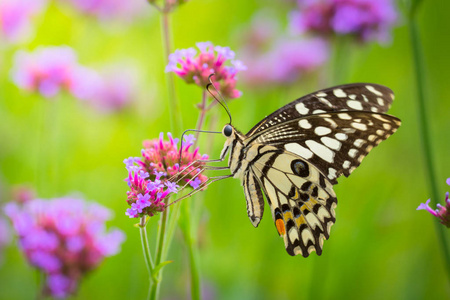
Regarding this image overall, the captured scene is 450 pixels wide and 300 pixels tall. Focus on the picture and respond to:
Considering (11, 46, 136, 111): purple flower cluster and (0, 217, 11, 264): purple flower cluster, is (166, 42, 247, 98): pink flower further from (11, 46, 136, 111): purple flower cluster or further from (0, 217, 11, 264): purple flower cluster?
(0, 217, 11, 264): purple flower cluster

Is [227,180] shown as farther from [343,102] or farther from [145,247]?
[145,247]

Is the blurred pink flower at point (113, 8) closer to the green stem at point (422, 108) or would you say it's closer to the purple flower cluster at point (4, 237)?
the purple flower cluster at point (4, 237)

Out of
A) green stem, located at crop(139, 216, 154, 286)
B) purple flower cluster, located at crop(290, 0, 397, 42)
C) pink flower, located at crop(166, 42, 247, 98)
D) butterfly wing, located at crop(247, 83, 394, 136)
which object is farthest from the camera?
purple flower cluster, located at crop(290, 0, 397, 42)

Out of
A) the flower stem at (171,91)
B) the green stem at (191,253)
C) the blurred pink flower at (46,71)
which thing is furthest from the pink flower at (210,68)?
the blurred pink flower at (46,71)

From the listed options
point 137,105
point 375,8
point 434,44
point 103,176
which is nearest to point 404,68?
point 434,44

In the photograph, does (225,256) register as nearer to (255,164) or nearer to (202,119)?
(255,164)

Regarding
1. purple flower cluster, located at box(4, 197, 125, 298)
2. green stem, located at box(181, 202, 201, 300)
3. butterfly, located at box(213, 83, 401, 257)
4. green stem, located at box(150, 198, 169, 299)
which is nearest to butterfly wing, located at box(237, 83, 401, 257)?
butterfly, located at box(213, 83, 401, 257)
